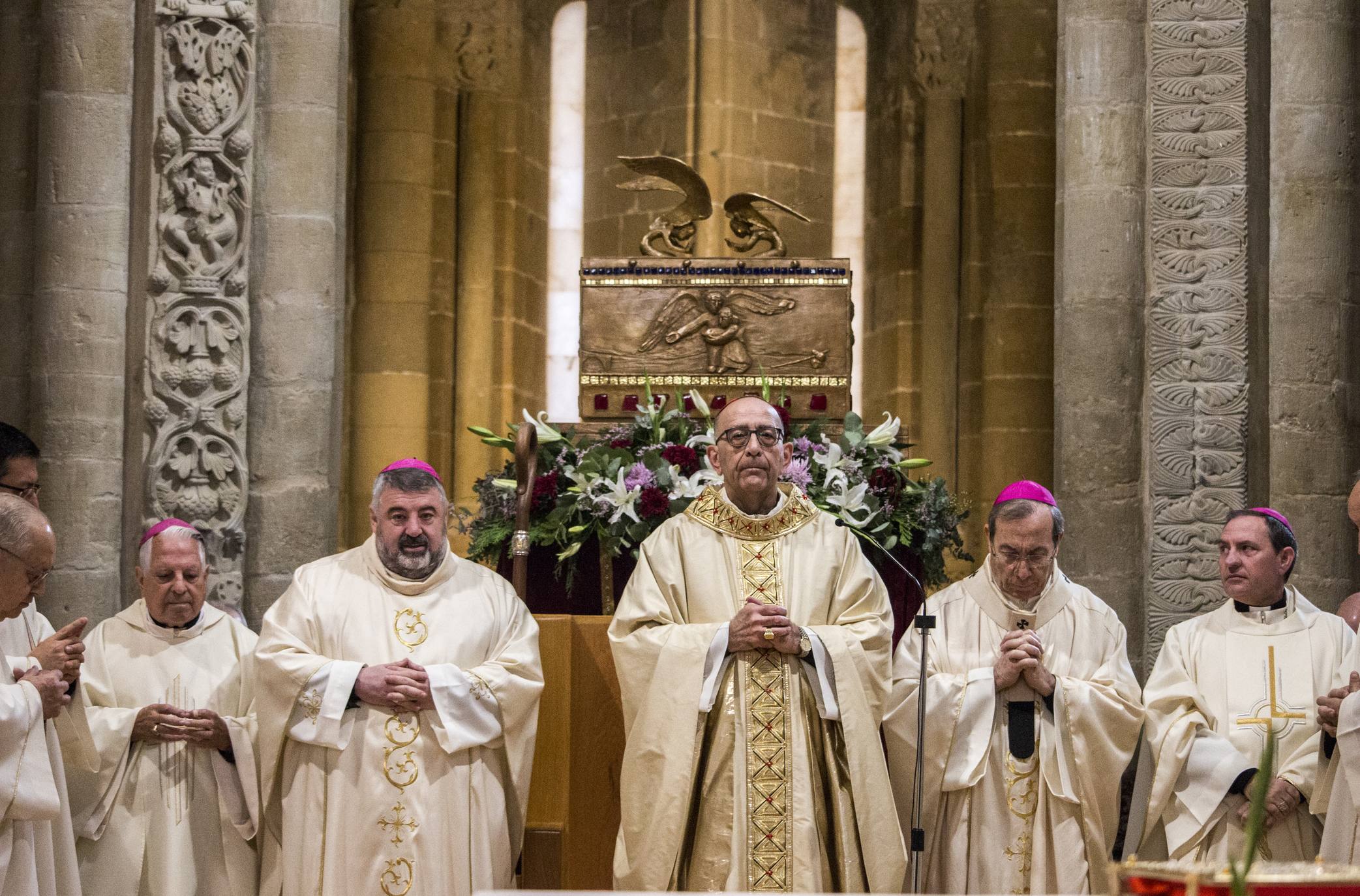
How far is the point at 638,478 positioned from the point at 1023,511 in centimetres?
166

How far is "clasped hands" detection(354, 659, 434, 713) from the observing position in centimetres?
592

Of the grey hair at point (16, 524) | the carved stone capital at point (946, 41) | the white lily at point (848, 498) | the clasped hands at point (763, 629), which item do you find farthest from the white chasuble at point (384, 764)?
the carved stone capital at point (946, 41)

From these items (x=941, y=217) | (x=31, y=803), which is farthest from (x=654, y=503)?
(x=941, y=217)

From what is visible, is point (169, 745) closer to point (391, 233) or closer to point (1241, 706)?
point (1241, 706)

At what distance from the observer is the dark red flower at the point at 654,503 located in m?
7.07

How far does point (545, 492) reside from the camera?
7.29 meters

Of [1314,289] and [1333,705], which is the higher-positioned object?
[1314,289]

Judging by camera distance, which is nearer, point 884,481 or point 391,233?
point 884,481

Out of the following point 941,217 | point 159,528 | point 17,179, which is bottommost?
point 159,528

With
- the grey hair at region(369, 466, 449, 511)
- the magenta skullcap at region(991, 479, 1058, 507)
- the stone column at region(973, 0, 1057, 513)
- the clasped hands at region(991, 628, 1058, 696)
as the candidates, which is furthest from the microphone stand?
the stone column at region(973, 0, 1057, 513)

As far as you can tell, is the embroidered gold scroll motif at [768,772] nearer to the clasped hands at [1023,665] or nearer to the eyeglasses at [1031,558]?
the clasped hands at [1023,665]

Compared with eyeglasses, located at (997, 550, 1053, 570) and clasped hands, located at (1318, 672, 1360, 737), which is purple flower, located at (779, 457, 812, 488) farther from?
clasped hands, located at (1318, 672, 1360, 737)

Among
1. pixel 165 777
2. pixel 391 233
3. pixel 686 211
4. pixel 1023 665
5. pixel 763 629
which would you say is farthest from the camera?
pixel 391 233

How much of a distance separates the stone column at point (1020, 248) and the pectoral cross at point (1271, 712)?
5.81 metres
